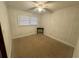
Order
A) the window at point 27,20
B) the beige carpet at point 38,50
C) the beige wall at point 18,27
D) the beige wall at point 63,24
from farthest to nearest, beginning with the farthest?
the window at point 27,20
the beige wall at point 18,27
the beige wall at point 63,24
the beige carpet at point 38,50

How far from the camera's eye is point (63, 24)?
17.7 ft

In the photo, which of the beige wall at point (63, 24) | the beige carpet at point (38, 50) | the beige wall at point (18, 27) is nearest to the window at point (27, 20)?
the beige wall at point (18, 27)

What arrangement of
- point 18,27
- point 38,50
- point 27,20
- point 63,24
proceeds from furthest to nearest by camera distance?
point 27,20, point 18,27, point 63,24, point 38,50

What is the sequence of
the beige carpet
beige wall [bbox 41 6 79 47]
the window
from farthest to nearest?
the window, beige wall [bbox 41 6 79 47], the beige carpet

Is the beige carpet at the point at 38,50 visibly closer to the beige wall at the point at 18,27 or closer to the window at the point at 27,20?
the beige wall at the point at 18,27

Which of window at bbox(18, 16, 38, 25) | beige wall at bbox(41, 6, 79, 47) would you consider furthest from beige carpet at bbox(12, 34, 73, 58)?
window at bbox(18, 16, 38, 25)

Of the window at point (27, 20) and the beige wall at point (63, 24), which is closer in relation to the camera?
the beige wall at point (63, 24)

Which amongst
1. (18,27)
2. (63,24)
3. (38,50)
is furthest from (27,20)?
(38,50)

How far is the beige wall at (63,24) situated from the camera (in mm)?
4777

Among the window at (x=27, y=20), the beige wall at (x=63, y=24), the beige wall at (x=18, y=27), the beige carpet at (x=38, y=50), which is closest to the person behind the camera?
the beige carpet at (x=38, y=50)

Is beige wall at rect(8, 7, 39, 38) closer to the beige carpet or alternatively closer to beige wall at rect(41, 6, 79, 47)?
the beige carpet

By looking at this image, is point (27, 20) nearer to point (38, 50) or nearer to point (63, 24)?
point (63, 24)

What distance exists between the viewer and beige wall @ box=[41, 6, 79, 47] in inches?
188

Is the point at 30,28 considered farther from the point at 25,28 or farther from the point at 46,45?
the point at 46,45
